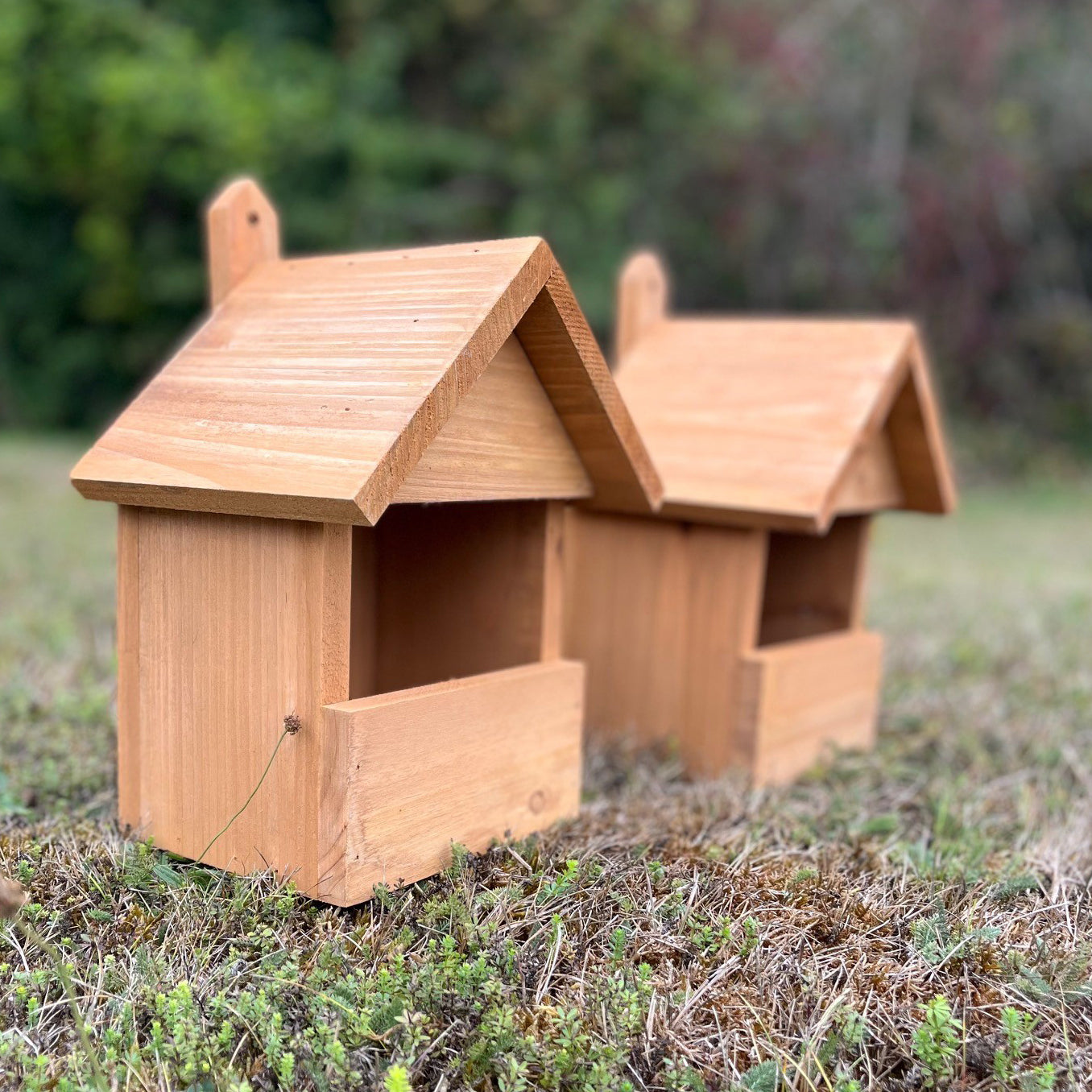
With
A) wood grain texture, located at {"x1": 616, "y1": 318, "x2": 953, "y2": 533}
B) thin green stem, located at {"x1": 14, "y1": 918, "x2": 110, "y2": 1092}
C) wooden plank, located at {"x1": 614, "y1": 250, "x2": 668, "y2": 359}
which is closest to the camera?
thin green stem, located at {"x1": 14, "y1": 918, "x2": 110, "y2": 1092}

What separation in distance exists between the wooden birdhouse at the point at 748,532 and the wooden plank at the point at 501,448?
0.46 metres

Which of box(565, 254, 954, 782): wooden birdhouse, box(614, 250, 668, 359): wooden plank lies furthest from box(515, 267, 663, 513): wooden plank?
box(614, 250, 668, 359): wooden plank

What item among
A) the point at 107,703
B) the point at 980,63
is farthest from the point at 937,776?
the point at 980,63

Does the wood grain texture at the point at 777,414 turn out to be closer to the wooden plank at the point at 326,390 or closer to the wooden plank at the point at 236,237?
the wooden plank at the point at 326,390

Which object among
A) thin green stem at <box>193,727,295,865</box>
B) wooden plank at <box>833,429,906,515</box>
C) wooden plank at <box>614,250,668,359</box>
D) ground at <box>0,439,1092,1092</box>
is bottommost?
ground at <box>0,439,1092,1092</box>

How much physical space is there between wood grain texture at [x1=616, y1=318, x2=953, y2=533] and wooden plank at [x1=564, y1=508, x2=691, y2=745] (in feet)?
0.62

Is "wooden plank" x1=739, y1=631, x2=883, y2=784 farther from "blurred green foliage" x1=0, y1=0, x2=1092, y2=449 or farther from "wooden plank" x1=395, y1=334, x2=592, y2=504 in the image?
"blurred green foliage" x1=0, y1=0, x2=1092, y2=449

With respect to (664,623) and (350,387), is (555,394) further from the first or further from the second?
(664,623)

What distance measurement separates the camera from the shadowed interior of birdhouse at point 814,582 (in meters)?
3.93

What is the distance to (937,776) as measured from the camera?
11.6ft

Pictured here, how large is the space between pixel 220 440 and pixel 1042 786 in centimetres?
257

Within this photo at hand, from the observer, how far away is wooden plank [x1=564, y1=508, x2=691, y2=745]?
3434 millimetres

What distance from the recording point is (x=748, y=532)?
3.30 m

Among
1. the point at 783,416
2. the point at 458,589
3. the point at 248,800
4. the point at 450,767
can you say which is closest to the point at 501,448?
the point at 458,589
